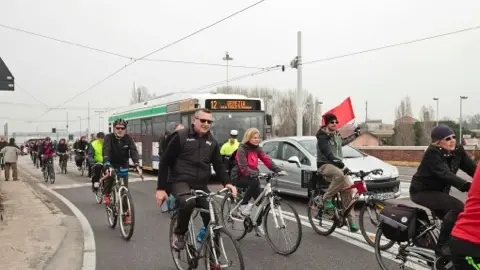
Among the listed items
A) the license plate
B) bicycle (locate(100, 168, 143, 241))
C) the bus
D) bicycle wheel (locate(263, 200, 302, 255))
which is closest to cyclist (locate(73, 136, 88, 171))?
the bus

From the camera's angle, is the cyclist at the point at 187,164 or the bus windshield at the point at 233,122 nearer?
the cyclist at the point at 187,164

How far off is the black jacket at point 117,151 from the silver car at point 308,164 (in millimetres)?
3159

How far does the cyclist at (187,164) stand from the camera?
210 inches

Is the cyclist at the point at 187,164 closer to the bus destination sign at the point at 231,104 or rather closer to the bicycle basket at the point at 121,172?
the bicycle basket at the point at 121,172

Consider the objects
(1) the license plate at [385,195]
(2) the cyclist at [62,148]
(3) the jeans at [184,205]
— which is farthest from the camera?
(2) the cyclist at [62,148]

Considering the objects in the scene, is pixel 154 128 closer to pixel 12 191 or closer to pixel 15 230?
pixel 12 191

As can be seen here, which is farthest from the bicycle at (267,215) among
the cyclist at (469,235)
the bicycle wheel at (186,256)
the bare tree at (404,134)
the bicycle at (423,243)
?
the bare tree at (404,134)

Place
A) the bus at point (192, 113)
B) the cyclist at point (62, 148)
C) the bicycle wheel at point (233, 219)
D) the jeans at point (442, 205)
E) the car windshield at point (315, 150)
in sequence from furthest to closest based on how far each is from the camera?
the cyclist at point (62, 148)
the bus at point (192, 113)
the car windshield at point (315, 150)
the bicycle wheel at point (233, 219)
the jeans at point (442, 205)

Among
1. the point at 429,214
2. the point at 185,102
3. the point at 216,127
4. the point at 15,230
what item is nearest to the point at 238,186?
the point at 429,214

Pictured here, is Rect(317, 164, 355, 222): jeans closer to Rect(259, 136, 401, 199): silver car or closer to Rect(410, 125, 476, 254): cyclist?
Rect(259, 136, 401, 199): silver car

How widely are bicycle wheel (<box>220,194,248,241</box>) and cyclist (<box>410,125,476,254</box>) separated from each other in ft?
9.55

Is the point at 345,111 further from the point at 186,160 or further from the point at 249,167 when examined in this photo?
the point at 186,160

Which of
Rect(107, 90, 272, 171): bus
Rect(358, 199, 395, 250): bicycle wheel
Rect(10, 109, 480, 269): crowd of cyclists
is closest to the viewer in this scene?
Rect(10, 109, 480, 269): crowd of cyclists

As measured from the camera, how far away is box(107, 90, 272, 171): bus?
16812 millimetres
